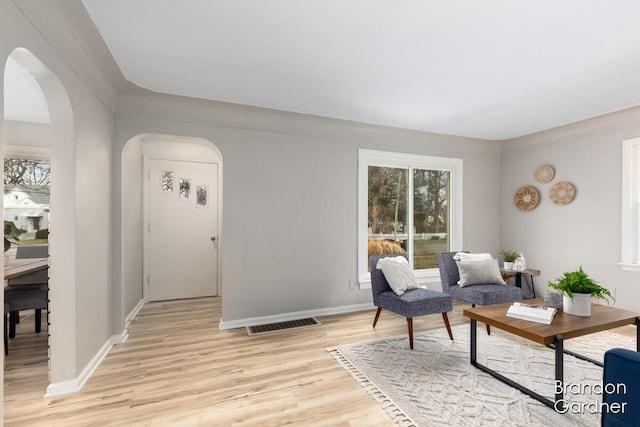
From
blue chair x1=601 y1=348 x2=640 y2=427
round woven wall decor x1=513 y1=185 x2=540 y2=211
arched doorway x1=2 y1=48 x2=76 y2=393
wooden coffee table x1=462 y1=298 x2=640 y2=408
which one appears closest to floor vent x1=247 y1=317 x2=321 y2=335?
arched doorway x1=2 y1=48 x2=76 y2=393

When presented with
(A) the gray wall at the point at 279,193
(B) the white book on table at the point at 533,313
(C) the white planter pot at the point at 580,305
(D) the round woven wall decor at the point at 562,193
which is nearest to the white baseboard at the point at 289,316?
(A) the gray wall at the point at 279,193

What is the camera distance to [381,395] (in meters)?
2.10

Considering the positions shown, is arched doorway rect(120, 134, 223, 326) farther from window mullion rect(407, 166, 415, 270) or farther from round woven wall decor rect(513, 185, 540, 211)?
round woven wall decor rect(513, 185, 540, 211)

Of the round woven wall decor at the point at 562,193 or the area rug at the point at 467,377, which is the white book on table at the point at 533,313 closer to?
the area rug at the point at 467,377

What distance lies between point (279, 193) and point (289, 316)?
147cm

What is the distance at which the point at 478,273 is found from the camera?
3420mm

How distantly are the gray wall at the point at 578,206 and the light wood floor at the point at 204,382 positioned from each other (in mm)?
879

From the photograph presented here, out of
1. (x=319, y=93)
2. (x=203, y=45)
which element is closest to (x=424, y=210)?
(x=319, y=93)

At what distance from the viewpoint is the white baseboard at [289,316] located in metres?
3.35

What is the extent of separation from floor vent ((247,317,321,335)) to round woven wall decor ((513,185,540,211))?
3.48 meters

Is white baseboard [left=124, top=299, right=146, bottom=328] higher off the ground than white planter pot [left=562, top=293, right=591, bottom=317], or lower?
lower

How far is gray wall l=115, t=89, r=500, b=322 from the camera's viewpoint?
10.6ft

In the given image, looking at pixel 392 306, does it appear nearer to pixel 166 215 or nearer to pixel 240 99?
pixel 240 99

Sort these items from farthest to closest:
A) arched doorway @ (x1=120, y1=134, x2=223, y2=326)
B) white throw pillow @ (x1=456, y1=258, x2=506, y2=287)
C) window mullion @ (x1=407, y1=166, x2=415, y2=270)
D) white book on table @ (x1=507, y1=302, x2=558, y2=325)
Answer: window mullion @ (x1=407, y1=166, x2=415, y2=270)
white throw pillow @ (x1=456, y1=258, x2=506, y2=287)
arched doorway @ (x1=120, y1=134, x2=223, y2=326)
white book on table @ (x1=507, y1=302, x2=558, y2=325)
